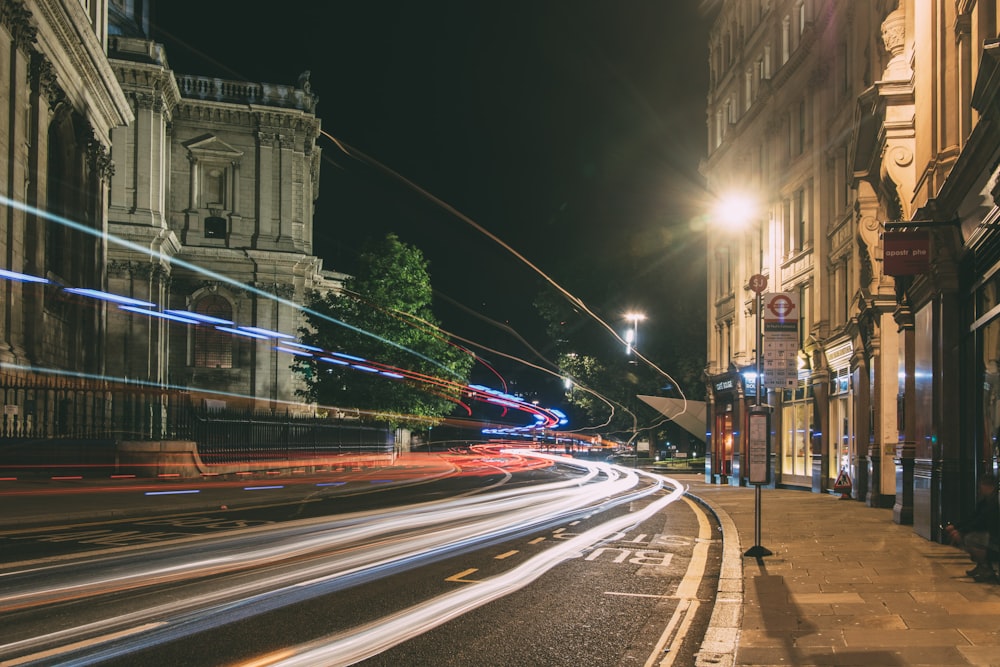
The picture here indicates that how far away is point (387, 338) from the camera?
4788cm

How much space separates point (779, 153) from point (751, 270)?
5.12 meters

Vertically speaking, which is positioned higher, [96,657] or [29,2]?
[29,2]

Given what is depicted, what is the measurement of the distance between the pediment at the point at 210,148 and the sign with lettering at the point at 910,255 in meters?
50.1

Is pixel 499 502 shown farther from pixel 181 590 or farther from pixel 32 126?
pixel 32 126

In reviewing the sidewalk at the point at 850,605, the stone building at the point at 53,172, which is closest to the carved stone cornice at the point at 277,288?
the stone building at the point at 53,172

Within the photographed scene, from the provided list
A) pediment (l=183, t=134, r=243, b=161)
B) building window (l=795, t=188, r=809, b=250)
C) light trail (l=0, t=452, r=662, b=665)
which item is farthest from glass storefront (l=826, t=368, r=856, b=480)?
pediment (l=183, t=134, r=243, b=161)

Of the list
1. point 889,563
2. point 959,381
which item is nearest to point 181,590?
point 889,563

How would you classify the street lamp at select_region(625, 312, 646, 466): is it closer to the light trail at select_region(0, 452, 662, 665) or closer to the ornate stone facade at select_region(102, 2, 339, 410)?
the ornate stone facade at select_region(102, 2, 339, 410)

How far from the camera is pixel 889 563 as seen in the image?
38.8ft

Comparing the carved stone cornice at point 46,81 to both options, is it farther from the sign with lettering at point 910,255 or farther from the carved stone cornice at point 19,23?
the sign with lettering at point 910,255

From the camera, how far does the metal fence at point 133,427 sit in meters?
24.7

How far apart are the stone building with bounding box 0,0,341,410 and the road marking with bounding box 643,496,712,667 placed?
29020mm

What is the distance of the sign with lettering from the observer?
13.9m

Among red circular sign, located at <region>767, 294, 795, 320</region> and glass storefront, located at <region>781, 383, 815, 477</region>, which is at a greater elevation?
red circular sign, located at <region>767, 294, 795, 320</region>
